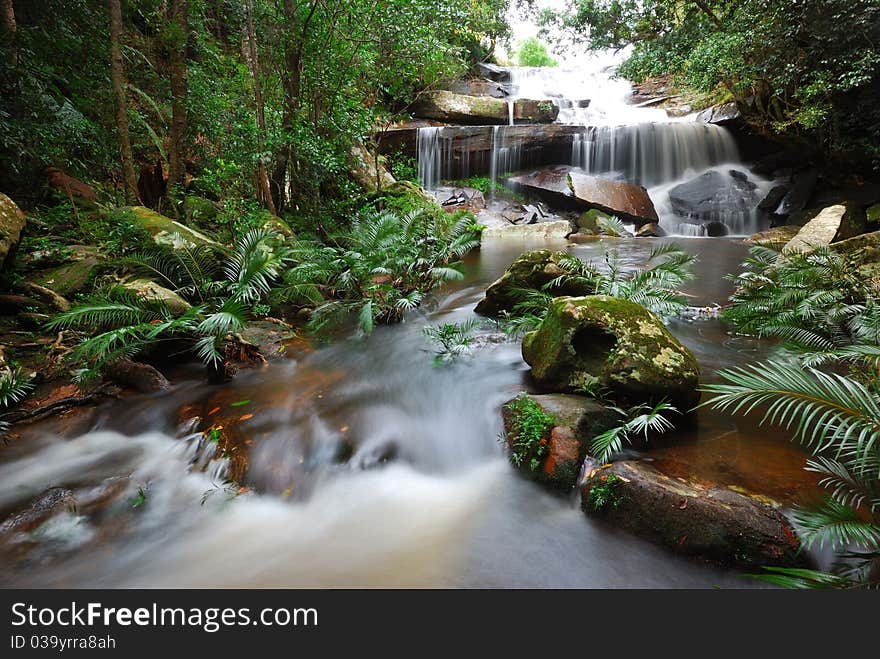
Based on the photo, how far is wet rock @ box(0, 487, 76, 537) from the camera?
2.61 metres

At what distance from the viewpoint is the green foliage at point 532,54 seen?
3856 cm

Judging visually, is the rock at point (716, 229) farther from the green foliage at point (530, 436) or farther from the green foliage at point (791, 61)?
the green foliage at point (530, 436)

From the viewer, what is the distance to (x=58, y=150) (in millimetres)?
6285

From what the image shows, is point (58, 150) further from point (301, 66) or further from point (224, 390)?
point (224, 390)

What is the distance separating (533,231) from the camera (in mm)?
15430

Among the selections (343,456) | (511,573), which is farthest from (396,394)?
(511,573)

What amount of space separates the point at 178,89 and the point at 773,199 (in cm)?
1713

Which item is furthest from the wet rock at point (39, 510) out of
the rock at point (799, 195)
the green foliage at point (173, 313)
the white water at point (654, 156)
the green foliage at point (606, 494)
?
the rock at point (799, 195)

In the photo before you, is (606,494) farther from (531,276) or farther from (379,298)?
(379,298)

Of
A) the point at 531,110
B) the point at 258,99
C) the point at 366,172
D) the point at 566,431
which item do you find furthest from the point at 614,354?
the point at 531,110

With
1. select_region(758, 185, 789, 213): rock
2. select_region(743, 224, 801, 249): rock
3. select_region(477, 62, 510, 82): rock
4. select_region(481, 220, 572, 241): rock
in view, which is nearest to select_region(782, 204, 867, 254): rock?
select_region(743, 224, 801, 249): rock

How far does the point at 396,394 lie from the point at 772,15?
13678 millimetres

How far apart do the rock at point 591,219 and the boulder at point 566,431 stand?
43.5 feet

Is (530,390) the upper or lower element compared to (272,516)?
upper
